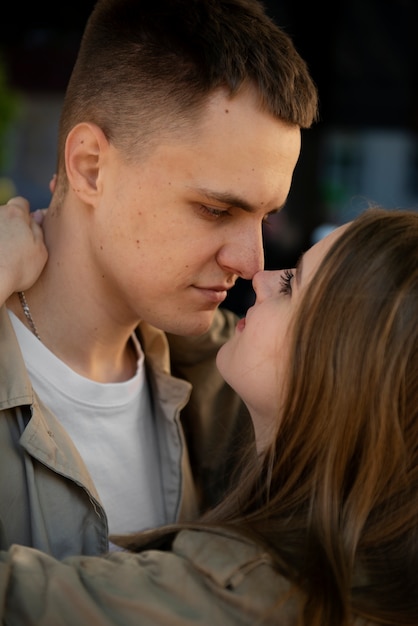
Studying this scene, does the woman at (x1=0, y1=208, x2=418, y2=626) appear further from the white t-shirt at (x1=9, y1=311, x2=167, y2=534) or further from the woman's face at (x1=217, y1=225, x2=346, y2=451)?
the white t-shirt at (x1=9, y1=311, x2=167, y2=534)

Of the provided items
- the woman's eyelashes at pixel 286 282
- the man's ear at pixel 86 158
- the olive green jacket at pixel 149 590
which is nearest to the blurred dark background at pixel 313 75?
the man's ear at pixel 86 158

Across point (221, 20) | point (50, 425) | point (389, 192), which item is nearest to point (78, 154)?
point (221, 20)

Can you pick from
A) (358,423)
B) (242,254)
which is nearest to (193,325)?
(242,254)

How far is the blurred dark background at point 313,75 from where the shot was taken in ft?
17.8

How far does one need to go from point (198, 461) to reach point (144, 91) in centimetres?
94

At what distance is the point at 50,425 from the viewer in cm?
177

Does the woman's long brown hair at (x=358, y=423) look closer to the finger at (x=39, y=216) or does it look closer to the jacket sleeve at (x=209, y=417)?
the jacket sleeve at (x=209, y=417)

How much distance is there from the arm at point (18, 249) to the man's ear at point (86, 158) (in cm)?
14

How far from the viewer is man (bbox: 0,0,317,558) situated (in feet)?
6.29

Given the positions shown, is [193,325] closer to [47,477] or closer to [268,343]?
[268,343]

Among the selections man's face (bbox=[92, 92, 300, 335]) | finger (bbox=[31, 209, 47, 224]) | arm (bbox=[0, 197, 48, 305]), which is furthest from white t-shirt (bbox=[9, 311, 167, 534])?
finger (bbox=[31, 209, 47, 224])

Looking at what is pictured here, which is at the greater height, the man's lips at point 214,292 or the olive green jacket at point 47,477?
the man's lips at point 214,292

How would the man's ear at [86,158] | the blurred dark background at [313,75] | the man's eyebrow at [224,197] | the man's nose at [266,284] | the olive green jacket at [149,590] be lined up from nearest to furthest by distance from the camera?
1. the olive green jacket at [149,590]
2. the man's nose at [266,284]
3. the man's eyebrow at [224,197]
4. the man's ear at [86,158]
5. the blurred dark background at [313,75]

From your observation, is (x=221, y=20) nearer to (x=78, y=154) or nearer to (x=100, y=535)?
(x=78, y=154)
